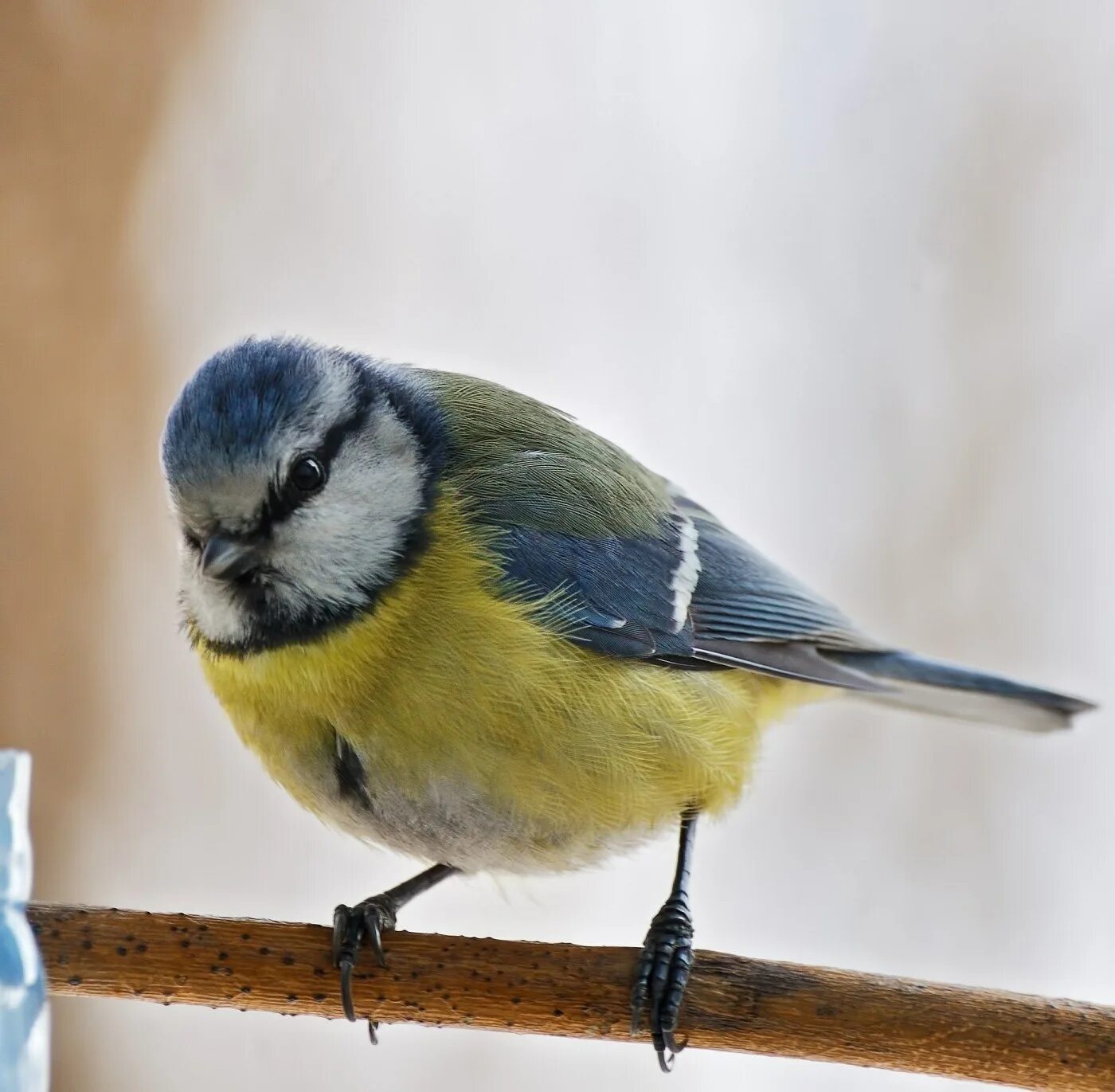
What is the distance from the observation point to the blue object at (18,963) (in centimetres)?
55

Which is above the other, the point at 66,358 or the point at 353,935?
the point at 66,358

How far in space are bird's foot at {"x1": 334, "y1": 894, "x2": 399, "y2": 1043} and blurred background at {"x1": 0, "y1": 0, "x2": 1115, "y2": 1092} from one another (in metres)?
0.61

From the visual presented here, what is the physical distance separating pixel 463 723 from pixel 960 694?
569mm

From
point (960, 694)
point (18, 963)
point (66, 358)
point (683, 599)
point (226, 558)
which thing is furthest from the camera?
point (66, 358)

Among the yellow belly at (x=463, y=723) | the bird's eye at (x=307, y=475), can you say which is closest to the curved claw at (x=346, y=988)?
the yellow belly at (x=463, y=723)

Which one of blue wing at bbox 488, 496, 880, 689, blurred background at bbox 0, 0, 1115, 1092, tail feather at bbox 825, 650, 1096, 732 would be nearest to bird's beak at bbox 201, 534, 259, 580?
blue wing at bbox 488, 496, 880, 689

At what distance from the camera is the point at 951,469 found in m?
1.76

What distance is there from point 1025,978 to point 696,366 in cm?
90

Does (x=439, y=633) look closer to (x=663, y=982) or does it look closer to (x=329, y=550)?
(x=329, y=550)

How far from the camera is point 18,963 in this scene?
56cm

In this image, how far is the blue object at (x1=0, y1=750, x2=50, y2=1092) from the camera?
55 centimetres

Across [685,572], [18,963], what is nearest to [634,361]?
[685,572]

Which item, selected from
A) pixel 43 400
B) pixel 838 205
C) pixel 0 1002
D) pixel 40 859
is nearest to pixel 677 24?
pixel 838 205

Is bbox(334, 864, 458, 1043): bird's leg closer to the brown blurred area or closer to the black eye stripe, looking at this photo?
the black eye stripe
